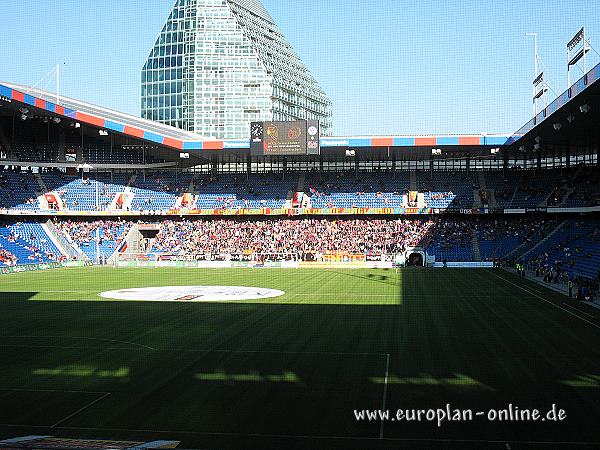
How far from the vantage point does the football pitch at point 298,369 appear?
47.9 feet

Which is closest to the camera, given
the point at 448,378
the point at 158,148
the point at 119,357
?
the point at 448,378

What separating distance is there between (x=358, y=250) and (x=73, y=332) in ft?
160

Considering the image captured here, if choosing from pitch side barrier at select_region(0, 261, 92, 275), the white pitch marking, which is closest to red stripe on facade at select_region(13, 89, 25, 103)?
pitch side barrier at select_region(0, 261, 92, 275)

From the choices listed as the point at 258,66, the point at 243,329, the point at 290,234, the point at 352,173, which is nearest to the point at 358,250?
the point at 290,234

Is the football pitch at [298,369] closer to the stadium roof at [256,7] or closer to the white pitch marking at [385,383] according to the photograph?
the white pitch marking at [385,383]

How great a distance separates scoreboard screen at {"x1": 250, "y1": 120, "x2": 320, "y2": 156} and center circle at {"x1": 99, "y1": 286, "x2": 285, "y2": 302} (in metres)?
30.2

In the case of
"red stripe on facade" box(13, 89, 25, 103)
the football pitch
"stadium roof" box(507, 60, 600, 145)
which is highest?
"red stripe on facade" box(13, 89, 25, 103)

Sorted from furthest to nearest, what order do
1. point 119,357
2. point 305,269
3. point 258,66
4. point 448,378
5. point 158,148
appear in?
point 258,66
point 158,148
point 305,269
point 119,357
point 448,378

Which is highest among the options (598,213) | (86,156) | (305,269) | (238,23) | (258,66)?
(238,23)

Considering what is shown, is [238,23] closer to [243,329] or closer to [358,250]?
[358,250]

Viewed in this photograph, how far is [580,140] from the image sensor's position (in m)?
64.1

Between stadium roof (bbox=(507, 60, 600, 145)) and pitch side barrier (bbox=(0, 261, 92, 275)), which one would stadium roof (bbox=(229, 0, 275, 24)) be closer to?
pitch side barrier (bbox=(0, 261, 92, 275))

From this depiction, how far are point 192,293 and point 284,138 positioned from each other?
34.9 metres

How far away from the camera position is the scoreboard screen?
241ft
